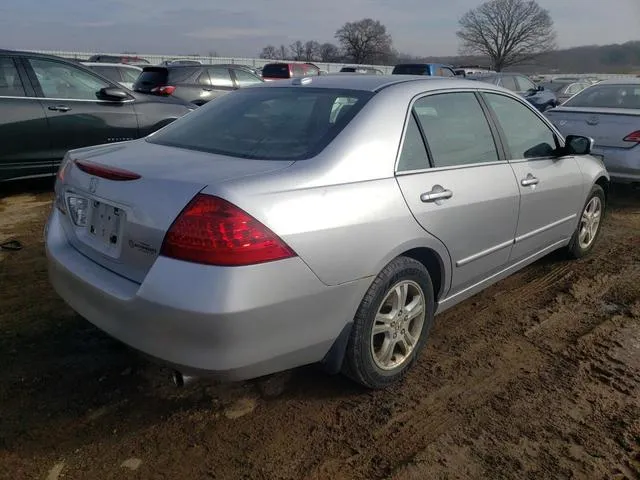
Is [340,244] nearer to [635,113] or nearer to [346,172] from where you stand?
[346,172]

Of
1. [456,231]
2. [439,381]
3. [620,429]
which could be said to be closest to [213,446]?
[439,381]

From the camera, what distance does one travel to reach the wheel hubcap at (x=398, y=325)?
2734 mm

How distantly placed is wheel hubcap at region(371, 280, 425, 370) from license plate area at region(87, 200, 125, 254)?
4.05 feet

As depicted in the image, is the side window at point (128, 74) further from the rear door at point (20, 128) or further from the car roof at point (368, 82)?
the car roof at point (368, 82)

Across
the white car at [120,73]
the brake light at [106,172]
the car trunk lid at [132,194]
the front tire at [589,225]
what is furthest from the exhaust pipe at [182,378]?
the white car at [120,73]

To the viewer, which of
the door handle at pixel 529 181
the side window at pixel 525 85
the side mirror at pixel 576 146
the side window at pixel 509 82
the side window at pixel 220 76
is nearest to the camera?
the door handle at pixel 529 181

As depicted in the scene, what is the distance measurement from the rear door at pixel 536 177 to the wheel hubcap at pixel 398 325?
44.2 inches

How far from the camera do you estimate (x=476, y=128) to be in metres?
3.43

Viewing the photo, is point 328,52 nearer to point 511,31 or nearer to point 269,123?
point 511,31

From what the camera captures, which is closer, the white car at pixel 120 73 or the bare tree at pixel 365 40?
the white car at pixel 120 73

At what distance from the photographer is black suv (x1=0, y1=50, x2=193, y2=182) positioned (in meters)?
5.88

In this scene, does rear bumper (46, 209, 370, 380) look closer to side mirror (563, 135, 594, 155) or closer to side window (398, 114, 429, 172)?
side window (398, 114, 429, 172)

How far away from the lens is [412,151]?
285 cm

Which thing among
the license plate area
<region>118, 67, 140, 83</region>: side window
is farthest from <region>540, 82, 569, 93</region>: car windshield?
the license plate area
